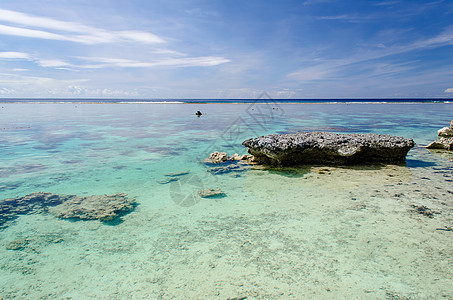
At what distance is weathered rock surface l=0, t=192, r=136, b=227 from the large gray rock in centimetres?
453

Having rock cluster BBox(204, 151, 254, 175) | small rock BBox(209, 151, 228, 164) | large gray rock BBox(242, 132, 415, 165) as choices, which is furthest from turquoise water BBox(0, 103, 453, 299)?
small rock BBox(209, 151, 228, 164)

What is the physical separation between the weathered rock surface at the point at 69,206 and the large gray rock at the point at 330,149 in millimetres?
4535

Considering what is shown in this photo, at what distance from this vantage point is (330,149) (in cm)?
846

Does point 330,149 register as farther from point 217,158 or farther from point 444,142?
point 444,142

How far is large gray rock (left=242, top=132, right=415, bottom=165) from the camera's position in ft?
27.5

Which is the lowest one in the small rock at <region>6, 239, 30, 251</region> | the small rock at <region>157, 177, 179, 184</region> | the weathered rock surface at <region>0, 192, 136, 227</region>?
the small rock at <region>157, 177, 179, 184</region>

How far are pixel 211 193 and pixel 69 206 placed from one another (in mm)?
3002

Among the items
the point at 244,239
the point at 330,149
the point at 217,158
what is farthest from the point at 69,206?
the point at 330,149

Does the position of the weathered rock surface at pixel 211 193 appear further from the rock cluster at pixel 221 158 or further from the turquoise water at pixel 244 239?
the rock cluster at pixel 221 158

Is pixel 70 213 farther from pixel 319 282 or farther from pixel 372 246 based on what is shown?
pixel 372 246

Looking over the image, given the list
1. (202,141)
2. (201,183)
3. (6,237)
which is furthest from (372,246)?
(202,141)

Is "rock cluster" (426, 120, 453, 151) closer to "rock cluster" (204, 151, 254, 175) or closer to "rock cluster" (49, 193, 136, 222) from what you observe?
"rock cluster" (204, 151, 254, 175)

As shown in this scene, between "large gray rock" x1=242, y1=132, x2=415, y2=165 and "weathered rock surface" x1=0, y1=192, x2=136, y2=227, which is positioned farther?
"large gray rock" x1=242, y1=132, x2=415, y2=165

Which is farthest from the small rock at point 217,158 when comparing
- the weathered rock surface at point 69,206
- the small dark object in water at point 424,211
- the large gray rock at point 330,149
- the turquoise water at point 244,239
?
the small dark object in water at point 424,211
